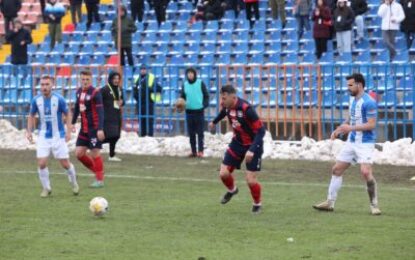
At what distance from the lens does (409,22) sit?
2667 cm

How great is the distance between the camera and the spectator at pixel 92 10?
33253 mm

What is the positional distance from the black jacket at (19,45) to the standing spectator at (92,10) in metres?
2.94

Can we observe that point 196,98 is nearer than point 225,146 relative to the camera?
Yes

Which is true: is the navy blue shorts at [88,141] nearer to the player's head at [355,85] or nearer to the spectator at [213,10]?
the player's head at [355,85]

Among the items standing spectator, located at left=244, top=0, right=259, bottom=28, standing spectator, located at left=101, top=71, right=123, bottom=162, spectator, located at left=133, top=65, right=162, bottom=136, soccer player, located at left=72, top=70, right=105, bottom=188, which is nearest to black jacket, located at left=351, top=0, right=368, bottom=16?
standing spectator, located at left=244, top=0, right=259, bottom=28

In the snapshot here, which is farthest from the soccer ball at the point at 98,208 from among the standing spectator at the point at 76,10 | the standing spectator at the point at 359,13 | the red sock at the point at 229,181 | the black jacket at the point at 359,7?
the standing spectator at the point at 76,10

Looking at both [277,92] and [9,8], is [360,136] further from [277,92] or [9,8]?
[9,8]

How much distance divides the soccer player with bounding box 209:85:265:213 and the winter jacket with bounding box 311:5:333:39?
12442mm

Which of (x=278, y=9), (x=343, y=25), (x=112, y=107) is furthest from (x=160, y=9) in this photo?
(x=112, y=107)

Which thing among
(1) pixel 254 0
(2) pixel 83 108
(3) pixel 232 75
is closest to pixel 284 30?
(1) pixel 254 0

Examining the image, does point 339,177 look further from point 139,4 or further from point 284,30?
point 139,4

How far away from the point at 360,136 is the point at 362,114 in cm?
30

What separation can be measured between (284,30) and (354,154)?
14.6m

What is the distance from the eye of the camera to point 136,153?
25.3 meters
